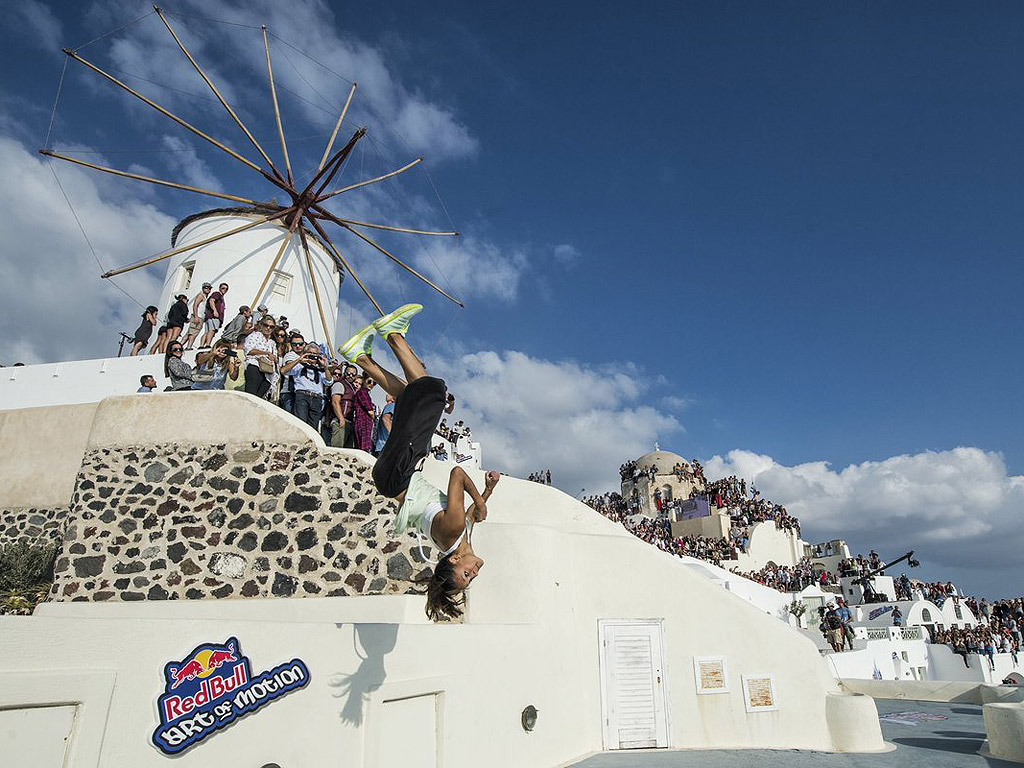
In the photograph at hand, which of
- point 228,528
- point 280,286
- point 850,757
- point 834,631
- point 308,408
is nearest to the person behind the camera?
point 850,757

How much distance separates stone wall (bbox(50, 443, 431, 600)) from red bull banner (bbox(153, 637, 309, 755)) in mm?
3696

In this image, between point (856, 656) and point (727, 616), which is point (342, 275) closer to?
point (727, 616)

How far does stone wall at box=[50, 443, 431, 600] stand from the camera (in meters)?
8.16

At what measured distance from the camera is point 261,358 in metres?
11.0

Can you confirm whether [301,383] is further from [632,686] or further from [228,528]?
[632,686]

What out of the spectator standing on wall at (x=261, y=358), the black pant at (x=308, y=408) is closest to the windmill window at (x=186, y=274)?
the spectator standing on wall at (x=261, y=358)

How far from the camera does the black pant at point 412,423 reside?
168 inches

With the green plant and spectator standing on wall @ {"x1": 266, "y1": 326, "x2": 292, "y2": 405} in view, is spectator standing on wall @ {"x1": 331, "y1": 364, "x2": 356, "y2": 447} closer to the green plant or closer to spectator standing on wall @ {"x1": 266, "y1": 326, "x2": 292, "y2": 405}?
spectator standing on wall @ {"x1": 266, "y1": 326, "x2": 292, "y2": 405}

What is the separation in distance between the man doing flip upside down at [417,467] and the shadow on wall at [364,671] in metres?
0.71

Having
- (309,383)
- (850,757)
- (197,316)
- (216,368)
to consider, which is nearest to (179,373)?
(216,368)

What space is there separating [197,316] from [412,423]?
48.3 ft

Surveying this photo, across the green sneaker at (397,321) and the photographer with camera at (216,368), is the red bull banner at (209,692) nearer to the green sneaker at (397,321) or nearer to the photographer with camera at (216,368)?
the green sneaker at (397,321)

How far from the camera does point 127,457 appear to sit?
909cm

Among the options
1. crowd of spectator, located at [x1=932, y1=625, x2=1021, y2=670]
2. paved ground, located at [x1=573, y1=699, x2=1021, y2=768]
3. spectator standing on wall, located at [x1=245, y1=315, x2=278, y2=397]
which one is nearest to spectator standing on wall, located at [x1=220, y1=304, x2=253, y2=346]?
spectator standing on wall, located at [x1=245, y1=315, x2=278, y2=397]
